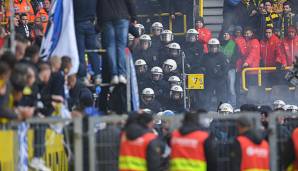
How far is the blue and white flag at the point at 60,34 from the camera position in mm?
19094

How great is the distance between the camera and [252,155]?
1656 centimetres

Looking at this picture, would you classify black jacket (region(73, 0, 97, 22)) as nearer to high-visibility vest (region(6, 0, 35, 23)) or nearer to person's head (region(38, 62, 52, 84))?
person's head (region(38, 62, 52, 84))

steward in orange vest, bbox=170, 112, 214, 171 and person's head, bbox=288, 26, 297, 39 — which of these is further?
person's head, bbox=288, 26, 297, 39

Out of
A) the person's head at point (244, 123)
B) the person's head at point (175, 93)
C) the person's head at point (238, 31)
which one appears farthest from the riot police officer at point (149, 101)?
the person's head at point (244, 123)

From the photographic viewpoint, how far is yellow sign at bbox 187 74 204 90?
2736 cm

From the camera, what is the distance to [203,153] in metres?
16.2

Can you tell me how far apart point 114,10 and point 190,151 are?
147 inches

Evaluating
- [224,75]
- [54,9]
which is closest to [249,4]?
[224,75]

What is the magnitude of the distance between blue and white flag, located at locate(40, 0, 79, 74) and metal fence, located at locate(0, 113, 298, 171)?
7.80ft

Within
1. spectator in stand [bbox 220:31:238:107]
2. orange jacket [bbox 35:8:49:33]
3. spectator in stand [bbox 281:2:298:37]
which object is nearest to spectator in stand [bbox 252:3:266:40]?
spectator in stand [bbox 281:2:298:37]

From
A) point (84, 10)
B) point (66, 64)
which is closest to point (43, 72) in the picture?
point (66, 64)

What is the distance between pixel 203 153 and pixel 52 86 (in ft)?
8.94

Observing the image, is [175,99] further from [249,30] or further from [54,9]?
[54,9]

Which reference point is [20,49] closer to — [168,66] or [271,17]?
[168,66]
